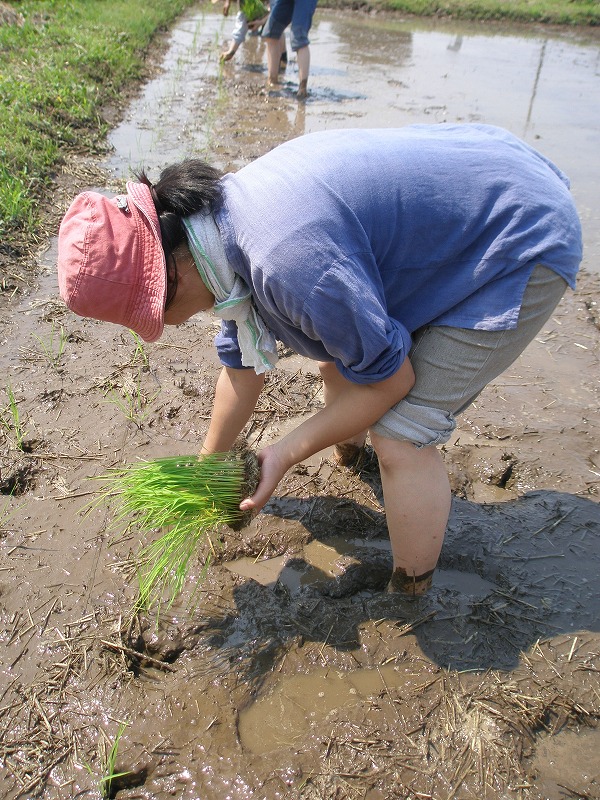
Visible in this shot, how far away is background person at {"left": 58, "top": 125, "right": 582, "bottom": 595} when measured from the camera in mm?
1545

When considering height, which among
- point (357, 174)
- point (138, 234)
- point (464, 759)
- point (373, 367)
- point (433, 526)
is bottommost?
point (464, 759)

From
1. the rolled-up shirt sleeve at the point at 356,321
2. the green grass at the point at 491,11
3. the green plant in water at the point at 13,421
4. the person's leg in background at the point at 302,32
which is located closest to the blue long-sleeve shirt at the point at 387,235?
the rolled-up shirt sleeve at the point at 356,321

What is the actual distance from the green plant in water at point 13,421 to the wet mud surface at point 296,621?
2cm

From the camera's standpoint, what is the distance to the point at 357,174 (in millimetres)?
1619

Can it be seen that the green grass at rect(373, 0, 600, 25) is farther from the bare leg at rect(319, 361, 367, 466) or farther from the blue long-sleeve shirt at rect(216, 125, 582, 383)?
the blue long-sleeve shirt at rect(216, 125, 582, 383)

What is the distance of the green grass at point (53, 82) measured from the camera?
4688 mm

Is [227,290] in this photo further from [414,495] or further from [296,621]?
[296,621]

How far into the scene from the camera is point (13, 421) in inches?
112

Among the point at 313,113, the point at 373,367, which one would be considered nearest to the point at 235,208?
the point at 373,367

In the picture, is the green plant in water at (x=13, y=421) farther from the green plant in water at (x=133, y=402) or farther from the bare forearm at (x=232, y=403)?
the bare forearm at (x=232, y=403)

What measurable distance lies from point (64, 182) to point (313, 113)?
336 centimetres

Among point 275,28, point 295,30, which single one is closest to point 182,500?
point 295,30

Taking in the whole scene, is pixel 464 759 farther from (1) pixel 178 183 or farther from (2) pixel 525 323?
(1) pixel 178 183

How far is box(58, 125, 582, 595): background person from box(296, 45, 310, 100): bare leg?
6.50 meters
